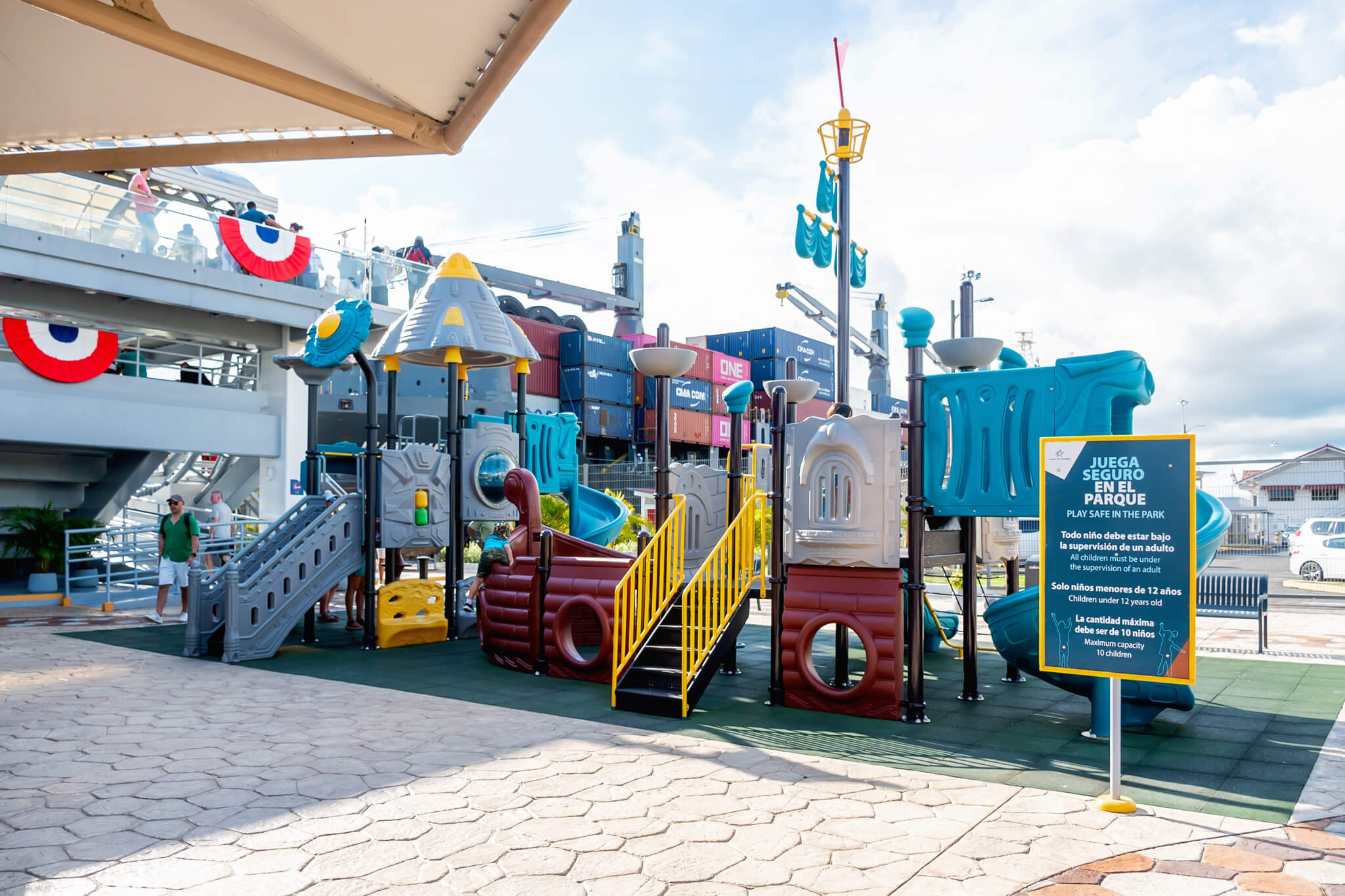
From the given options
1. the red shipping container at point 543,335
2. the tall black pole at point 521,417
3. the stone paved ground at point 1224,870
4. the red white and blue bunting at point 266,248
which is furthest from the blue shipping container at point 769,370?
the stone paved ground at point 1224,870

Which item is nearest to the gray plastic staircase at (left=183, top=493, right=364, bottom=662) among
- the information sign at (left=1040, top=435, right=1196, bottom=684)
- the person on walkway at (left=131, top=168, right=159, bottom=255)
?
the information sign at (left=1040, top=435, right=1196, bottom=684)

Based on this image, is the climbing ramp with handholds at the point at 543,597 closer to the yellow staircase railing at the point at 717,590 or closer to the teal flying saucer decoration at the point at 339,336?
the yellow staircase railing at the point at 717,590

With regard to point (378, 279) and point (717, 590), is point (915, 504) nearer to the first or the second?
point (717, 590)

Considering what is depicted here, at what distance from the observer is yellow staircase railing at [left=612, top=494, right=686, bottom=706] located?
26.4 feet

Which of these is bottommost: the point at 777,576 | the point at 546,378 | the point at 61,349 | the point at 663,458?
the point at 777,576

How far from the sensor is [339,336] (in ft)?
38.5

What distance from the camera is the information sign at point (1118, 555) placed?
16.2ft

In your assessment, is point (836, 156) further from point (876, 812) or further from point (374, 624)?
point (374, 624)

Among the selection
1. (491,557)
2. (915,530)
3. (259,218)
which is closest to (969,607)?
(915,530)

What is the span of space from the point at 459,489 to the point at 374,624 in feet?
6.99

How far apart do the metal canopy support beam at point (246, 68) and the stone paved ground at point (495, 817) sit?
3.41 meters

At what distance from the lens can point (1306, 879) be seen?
3.97 m

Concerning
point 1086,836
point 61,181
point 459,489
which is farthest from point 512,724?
point 61,181

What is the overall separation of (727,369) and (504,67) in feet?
122
